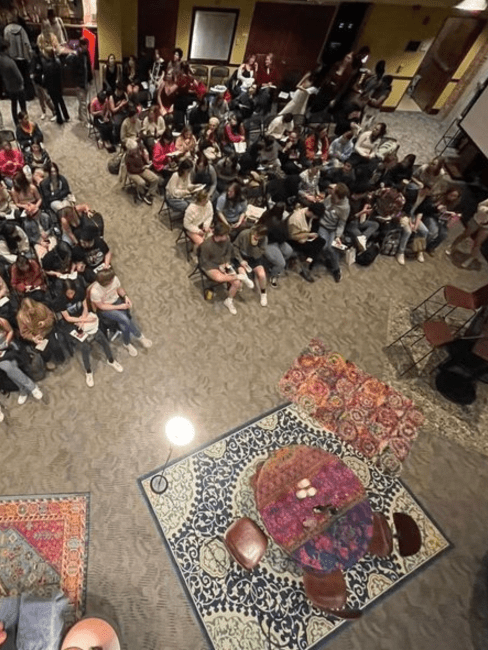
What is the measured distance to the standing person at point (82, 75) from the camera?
886cm

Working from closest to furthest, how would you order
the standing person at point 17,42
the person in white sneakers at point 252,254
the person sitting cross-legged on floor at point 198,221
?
the person in white sneakers at point 252,254, the person sitting cross-legged on floor at point 198,221, the standing person at point 17,42

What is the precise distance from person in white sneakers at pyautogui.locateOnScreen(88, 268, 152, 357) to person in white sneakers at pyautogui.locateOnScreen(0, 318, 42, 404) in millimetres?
960

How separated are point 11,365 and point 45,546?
193 centimetres

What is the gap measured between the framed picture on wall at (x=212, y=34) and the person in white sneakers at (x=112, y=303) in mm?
7302

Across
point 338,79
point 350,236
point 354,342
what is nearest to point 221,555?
point 354,342

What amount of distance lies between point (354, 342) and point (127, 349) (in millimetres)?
3300

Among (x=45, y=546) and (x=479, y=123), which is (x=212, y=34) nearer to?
(x=479, y=123)

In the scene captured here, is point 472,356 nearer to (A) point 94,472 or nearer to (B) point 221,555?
(B) point 221,555

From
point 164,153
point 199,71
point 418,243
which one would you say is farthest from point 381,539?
point 199,71

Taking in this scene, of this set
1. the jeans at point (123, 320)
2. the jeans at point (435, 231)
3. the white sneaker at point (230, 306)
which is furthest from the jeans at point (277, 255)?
the jeans at point (435, 231)

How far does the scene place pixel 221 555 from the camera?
448 cm

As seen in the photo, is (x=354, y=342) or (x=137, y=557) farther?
(x=354, y=342)

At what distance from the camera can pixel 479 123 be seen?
9.80 metres

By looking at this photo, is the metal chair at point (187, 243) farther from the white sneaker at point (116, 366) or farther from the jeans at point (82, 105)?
the jeans at point (82, 105)
